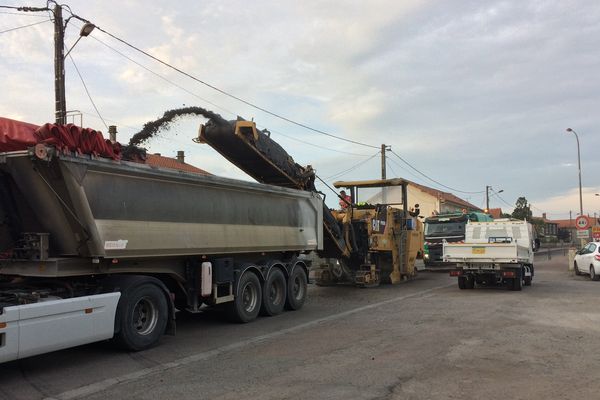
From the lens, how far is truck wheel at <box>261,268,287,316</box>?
1084 centimetres

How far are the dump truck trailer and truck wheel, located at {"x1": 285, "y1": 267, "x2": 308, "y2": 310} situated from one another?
7.94 feet

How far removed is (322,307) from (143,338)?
5518 millimetres

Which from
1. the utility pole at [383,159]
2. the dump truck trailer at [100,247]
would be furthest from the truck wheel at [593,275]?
the utility pole at [383,159]

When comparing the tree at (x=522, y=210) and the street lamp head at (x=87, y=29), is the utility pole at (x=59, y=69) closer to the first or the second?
the street lamp head at (x=87, y=29)

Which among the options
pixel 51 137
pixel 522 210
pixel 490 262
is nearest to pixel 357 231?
pixel 490 262

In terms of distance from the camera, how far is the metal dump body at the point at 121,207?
6.88 meters

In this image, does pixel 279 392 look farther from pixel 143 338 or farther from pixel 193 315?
pixel 193 315

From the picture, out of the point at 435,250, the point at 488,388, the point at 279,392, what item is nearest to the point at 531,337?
the point at 488,388

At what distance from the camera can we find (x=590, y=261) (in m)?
19.5

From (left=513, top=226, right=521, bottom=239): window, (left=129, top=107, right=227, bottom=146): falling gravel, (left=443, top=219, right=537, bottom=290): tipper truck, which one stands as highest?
(left=129, top=107, right=227, bottom=146): falling gravel

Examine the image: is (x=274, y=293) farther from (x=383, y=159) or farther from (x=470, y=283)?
(x=383, y=159)

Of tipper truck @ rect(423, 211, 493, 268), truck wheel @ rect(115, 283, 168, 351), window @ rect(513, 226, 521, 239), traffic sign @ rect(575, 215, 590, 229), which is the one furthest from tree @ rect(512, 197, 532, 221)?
truck wheel @ rect(115, 283, 168, 351)

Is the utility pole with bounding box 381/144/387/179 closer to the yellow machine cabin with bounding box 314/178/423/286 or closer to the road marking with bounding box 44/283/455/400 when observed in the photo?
the yellow machine cabin with bounding box 314/178/423/286

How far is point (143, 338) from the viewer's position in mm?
7680
